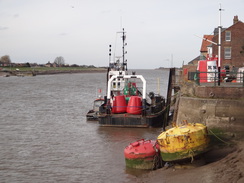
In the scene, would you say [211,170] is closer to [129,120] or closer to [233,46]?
[129,120]

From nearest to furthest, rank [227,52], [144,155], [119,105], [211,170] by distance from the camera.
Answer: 1. [211,170]
2. [144,155]
3. [119,105]
4. [227,52]

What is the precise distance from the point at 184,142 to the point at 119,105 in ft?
40.5

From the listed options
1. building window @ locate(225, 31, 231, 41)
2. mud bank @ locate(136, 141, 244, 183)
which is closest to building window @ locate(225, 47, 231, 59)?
building window @ locate(225, 31, 231, 41)

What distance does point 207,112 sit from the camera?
548 inches

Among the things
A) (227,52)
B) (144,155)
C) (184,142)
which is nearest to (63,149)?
(144,155)

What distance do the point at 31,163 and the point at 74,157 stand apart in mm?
1973

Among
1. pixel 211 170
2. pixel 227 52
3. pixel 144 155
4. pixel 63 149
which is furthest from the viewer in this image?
pixel 227 52

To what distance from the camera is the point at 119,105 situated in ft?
77.9

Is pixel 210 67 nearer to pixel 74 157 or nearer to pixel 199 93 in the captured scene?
pixel 199 93

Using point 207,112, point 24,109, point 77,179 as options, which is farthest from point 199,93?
point 24,109

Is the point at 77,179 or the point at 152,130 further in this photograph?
the point at 152,130

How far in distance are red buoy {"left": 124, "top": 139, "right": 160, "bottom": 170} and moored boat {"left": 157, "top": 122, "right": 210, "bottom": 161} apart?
3.41 ft

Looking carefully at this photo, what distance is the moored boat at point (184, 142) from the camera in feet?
38.1

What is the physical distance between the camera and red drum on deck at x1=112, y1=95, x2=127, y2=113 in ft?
77.8
